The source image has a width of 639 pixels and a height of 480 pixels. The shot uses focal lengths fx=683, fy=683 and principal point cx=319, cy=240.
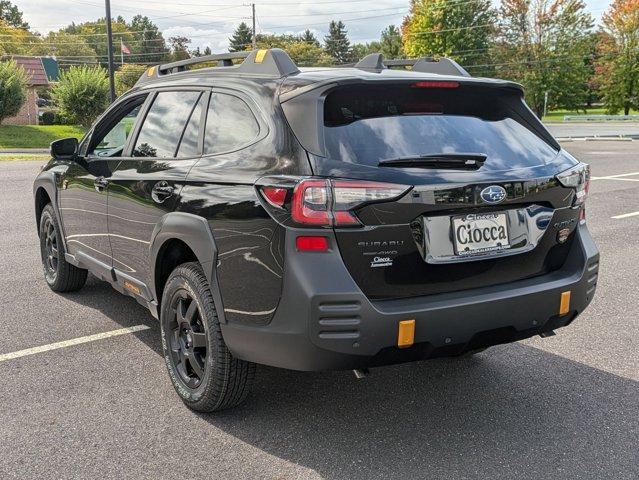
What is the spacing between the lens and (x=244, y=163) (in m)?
3.20

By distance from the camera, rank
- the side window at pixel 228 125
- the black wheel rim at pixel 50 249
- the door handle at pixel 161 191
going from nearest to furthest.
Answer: the side window at pixel 228 125
the door handle at pixel 161 191
the black wheel rim at pixel 50 249

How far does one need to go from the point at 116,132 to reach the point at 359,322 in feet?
9.01

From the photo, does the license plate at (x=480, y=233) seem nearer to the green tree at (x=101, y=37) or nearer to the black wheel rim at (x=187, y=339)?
the black wheel rim at (x=187, y=339)

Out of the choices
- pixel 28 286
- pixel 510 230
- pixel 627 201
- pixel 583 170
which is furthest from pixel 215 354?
pixel 627 201

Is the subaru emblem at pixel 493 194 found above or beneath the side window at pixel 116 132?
beneath

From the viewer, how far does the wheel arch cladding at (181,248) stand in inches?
129

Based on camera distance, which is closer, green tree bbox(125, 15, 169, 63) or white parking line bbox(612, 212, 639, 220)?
white parking line bbox(612, 212, 639, 220)

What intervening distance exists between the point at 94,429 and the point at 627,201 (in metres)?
10.4

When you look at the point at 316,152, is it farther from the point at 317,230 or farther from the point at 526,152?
the point at 526,152

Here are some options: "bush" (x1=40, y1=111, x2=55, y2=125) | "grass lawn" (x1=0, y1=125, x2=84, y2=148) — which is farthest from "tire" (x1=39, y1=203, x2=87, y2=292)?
"bush" (x1=40, y1=111, x2=55, y2=125)

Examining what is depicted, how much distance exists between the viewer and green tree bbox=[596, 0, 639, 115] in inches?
2201

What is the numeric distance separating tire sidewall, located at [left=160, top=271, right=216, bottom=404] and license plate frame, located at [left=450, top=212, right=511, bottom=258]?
124 centimetres

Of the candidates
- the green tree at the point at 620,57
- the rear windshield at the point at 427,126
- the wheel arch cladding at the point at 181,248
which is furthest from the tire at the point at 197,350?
the green tree at the point at 620,57

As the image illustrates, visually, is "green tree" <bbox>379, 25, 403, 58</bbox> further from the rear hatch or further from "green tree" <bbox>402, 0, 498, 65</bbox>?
the rear hatch
